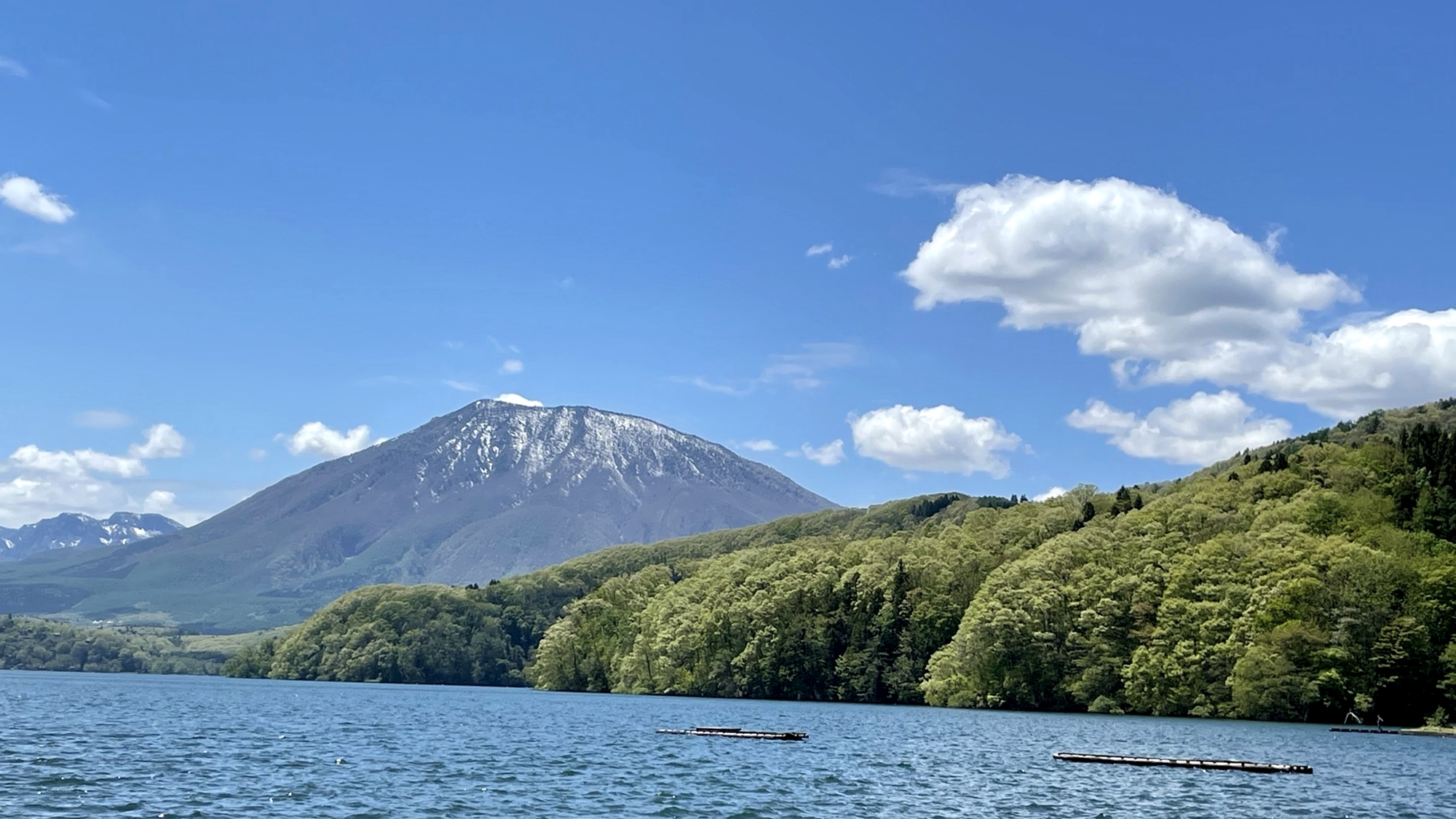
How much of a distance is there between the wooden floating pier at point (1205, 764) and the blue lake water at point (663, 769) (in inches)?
45.9

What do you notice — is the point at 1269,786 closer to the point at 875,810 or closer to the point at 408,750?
the point at 875,810

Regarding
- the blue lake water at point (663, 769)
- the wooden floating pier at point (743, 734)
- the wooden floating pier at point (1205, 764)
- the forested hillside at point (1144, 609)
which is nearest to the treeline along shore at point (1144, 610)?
the forested hillside at point (1144, 609)

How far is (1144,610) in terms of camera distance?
132m

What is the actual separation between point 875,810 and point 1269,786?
70.7 feet

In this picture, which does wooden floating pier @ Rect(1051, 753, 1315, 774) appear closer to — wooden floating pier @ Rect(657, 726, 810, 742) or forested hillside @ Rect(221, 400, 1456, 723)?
wooden floating pier @ Rect(657, 726, 810, 742)

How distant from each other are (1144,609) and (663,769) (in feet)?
258

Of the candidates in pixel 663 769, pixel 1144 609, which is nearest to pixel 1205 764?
pixel 663 769

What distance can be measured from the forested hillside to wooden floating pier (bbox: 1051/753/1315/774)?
5010cm

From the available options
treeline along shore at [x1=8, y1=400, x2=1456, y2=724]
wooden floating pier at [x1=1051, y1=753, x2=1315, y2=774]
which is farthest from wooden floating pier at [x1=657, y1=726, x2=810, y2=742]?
treeline along shore at [x1=8, y1=400, x2=1456, y2=724]

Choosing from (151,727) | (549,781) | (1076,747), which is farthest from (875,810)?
(151,727)

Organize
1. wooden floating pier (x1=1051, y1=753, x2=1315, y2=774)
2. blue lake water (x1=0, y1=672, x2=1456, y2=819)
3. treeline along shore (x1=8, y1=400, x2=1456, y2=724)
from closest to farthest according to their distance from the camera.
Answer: blue lake water (x1=0, y1=672, x2=1456, y2=819) < wooden floating pier (x1=1051, y1=753, x2=1315, y2=774) < treeline along shore (x1=8, y1=400, x2=1456, y2=724)

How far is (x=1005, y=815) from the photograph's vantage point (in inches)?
1978

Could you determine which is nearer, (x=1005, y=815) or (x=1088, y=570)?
(x=1005, y=815)

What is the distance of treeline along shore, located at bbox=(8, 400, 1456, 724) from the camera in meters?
114
